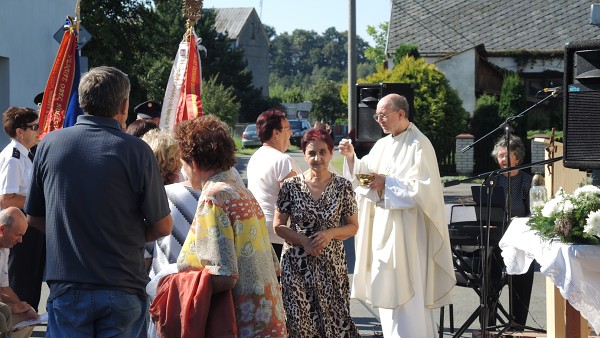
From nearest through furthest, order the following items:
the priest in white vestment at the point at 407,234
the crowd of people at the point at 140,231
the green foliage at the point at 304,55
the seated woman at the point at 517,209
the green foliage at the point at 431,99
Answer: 1. the crowd of people at the point at 140,231
2. the priest in white vestment at the point at 407,234
3. the seated woman at the point at 517,209
4. the green foliage at the point at 431,99
5. the green foliage at the point at 304,55

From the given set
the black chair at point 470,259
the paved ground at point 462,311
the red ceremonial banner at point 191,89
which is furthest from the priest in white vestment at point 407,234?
the red ceremonial banner at point 191,89

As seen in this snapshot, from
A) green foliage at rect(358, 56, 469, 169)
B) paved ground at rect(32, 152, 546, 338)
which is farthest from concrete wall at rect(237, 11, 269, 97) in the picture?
paved ground at rect(32, 152, 546, 338)

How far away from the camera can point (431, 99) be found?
27.8m

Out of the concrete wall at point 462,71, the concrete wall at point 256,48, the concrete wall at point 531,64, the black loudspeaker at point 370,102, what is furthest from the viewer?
the concrete wall at point 256,48

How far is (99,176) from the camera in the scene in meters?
4.12

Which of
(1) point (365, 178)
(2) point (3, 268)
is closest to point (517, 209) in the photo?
(1) point (365, 178)

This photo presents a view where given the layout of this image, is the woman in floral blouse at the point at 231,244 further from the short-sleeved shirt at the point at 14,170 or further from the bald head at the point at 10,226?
the short-sleeved shirt at the point at 14,170

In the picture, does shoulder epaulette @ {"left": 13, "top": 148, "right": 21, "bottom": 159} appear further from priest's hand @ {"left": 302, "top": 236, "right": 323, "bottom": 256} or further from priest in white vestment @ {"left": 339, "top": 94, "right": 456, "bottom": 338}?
priest in white vestment @ {"left": 339, "top": 94, "right": 456, "bottom": 338}

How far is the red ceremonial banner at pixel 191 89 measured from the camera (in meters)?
8.89

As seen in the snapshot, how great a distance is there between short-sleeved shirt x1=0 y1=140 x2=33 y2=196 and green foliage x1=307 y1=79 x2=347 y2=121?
61.4m

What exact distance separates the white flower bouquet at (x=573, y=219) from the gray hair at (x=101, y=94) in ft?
10.1

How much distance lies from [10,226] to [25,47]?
533 inches

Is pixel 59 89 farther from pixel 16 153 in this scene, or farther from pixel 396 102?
pixel 396 102

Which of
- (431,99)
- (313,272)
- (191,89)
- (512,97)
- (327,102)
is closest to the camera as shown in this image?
(313,272)
